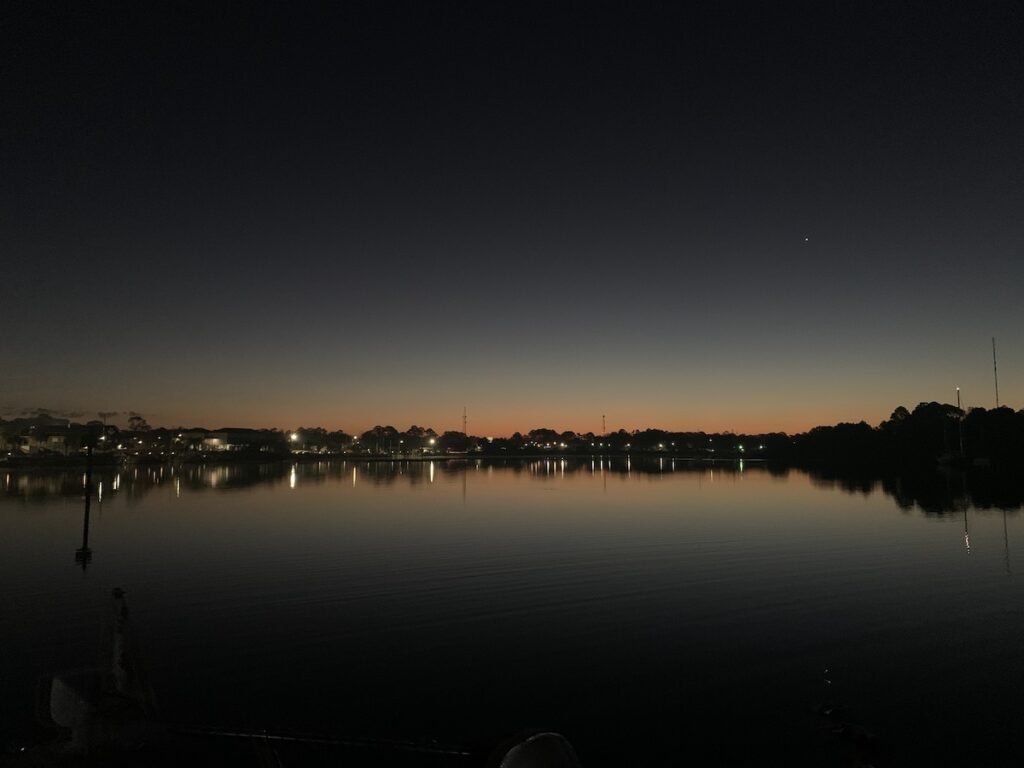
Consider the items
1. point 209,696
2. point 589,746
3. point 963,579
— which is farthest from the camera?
point 963,579

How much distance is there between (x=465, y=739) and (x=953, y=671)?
11600 mm

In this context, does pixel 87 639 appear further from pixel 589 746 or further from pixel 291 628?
pixel 589 746

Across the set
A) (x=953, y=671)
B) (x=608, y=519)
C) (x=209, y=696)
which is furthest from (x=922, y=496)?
(x=209, y=696)

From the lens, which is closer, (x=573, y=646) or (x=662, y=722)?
(x=662, y=722)

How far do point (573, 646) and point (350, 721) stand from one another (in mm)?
6663

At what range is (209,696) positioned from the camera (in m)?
14.0

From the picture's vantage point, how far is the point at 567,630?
62.2ft

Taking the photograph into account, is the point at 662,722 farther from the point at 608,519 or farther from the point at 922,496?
the point at 922,496

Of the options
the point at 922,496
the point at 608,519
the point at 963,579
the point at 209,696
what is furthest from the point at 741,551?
the point at 922,496

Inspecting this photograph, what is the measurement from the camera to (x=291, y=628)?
19109 millimetres

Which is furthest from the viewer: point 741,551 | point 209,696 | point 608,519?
point 608,519

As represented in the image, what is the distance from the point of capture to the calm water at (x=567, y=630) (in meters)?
12.8

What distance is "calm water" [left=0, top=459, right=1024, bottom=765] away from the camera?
503 inches

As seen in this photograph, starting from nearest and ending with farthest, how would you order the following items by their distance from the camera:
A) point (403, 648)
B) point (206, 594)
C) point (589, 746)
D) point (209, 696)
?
point (589, 746) → point (209, 696) → point (403, 648) → point (206, 594)
